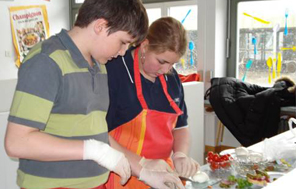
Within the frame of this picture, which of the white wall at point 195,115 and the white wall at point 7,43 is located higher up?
the white wall at point 7,43

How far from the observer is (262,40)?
3.91m

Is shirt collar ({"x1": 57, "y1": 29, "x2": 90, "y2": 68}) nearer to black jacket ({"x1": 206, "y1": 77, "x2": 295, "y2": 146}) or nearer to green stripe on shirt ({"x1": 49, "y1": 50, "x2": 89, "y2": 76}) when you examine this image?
green stripe on shirt ({"x1": 49, "y1": 50, "x2": 89, "y2": 76})

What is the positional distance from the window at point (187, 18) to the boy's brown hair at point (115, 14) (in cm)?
325

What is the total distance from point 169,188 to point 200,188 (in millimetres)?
124

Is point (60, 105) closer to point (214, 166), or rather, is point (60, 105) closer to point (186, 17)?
point (214, 166)

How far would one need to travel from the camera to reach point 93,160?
1.01m

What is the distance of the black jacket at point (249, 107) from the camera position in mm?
3275

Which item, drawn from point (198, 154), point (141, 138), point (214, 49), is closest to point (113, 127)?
point (141, 138)

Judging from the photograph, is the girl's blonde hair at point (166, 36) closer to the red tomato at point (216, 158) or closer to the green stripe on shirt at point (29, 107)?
the red tomato at point (216, 158)

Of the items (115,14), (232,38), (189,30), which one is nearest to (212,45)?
(232,38)

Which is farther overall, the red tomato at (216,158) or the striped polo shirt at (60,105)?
the red tomato at (216,158)

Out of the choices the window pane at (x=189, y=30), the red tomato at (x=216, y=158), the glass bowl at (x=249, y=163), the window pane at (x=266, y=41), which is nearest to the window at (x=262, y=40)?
the window pane at (x=266, y=41)

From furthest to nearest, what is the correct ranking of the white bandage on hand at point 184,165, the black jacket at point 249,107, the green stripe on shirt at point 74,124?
the black jacket at point 249,107, the white bandage on hand at point 184,165, the green stripe on shirt at point 74,124

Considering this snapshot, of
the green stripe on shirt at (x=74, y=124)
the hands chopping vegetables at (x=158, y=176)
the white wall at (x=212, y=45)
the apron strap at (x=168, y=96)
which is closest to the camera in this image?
the green stripe on shirt at (x=74, y=124)
